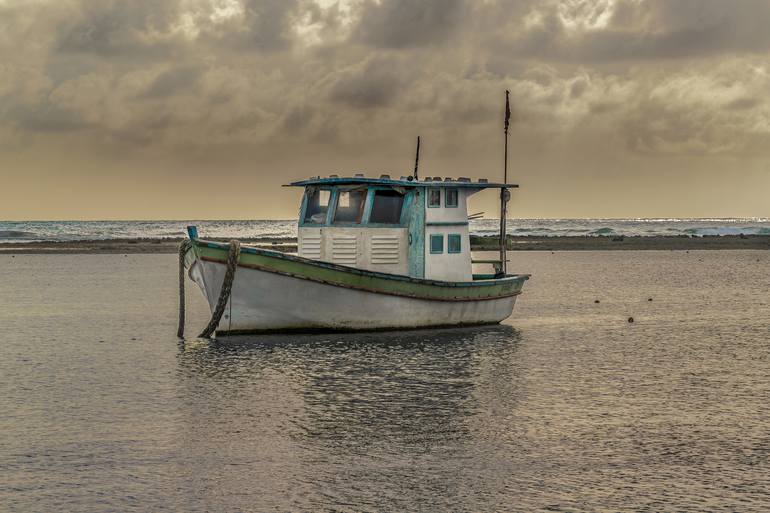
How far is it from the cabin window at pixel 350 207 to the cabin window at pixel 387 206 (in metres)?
0.36

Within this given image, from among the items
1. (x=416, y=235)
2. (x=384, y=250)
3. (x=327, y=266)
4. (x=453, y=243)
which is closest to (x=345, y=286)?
(x=327, y=266)

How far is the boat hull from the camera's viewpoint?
22.0m

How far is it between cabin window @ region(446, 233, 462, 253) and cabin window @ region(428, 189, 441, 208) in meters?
0.94

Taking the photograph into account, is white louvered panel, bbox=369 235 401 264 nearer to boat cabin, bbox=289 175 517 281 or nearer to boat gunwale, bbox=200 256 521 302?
boat cabin, bbox=289 175 517 281

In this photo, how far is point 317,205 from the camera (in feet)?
82.2

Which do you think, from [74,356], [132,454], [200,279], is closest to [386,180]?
[200,279]

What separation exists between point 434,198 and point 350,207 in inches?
87.4

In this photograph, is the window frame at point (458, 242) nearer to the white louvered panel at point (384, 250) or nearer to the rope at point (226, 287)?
the white louvered panel at point (384, 250)

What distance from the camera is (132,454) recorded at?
11508 mm

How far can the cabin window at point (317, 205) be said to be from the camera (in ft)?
81.6

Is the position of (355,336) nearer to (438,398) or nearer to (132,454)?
(438,398)

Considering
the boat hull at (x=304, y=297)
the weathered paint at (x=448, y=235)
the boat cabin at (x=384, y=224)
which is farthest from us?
the weathered paint at (x=448, y=235)

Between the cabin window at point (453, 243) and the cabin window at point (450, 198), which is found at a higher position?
the cabin window at point (450, 198)

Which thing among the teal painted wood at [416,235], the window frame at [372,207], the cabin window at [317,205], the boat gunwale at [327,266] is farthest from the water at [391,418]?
the cabin window at [317,205]
